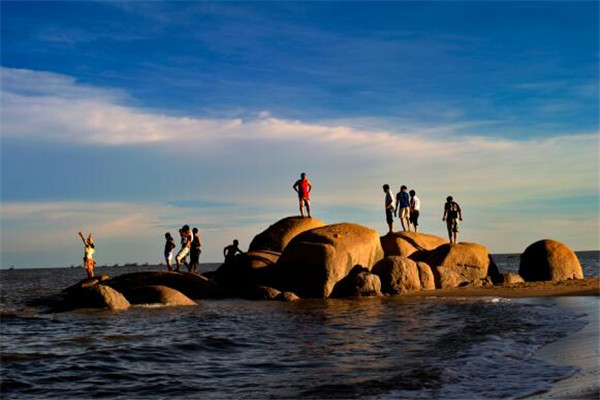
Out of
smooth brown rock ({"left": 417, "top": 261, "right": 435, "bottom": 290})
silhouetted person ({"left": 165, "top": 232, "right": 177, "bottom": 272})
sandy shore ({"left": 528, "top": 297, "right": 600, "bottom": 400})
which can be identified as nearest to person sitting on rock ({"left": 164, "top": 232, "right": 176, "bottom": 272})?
silhouetted person ({"left": 165, "top": 232, "right": 177, "bottom": 272})

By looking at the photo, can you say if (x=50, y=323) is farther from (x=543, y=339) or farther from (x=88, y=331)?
(x=543, y=339)

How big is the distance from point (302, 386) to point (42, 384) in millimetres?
3836

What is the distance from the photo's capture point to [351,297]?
2116cm

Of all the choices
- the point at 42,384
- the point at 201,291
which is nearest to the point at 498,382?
the point at 42,384

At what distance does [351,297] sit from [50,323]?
9.11 m

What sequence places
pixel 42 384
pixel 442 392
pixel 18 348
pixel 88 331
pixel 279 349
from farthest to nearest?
pixel 88 331 → pixel 18 348 → pixel 279 349 → pixel 42 384 → pixel 442 392

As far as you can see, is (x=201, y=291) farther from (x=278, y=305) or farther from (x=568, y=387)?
(x=568, y=387)

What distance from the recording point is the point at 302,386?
891 centimetres

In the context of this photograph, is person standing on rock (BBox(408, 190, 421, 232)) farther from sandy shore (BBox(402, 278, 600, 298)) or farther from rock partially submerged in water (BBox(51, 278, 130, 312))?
rock partially submerged in water (BBox(51, 278, 130, 312))

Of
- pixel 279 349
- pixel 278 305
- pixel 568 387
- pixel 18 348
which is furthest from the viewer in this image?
pixel 278 305

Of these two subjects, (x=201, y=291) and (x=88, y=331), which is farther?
(x=201, y=291)

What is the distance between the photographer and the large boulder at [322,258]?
71.1 ft

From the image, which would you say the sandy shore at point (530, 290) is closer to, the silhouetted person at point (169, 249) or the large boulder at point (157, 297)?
the large boulder at point (157, 297)

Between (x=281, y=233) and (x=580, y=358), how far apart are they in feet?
58.2
